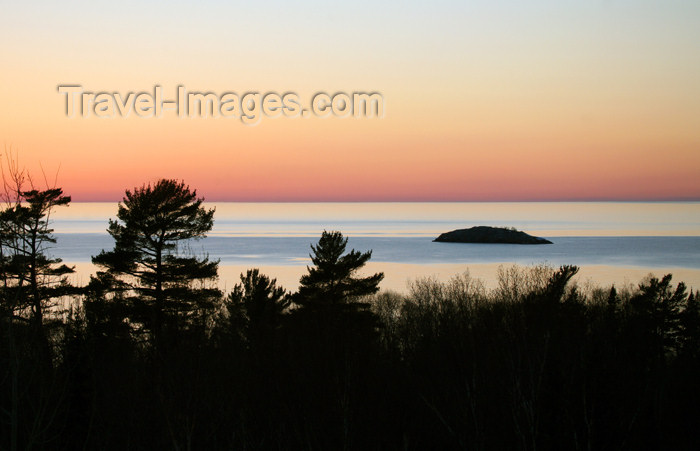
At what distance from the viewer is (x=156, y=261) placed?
30891 millimetres

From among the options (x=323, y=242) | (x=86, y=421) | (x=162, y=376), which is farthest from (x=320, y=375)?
(x=323, y=242)

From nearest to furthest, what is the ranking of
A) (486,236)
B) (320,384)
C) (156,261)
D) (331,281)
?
(320,384)
(156,261)
(331,281)
(486,236)

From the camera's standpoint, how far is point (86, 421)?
14.8 meters

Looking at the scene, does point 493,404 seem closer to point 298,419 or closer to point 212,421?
point 298,419

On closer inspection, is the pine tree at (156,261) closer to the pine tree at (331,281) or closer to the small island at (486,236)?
the pine tree at (331,281)

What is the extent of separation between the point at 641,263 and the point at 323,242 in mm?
92936

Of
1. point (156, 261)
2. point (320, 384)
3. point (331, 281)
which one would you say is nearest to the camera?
point (320, 384)

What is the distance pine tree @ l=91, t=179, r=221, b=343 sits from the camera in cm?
2981

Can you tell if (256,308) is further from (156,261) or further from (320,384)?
(320,384)

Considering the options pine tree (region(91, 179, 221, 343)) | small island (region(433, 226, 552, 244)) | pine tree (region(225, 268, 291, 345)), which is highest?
pine tree (region(91, 179, 221, 343))

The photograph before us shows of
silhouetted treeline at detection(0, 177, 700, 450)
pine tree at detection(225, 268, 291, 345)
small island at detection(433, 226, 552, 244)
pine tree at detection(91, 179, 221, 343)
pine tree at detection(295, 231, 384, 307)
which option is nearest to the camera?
silhouetted treeline at detection(0, 177, 700, 450)

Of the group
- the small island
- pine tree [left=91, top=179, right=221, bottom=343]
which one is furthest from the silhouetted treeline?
the small island

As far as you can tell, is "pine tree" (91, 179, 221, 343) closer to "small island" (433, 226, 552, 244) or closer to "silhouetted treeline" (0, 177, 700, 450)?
"silhouetted treeline" (0, 177, 700, 450)

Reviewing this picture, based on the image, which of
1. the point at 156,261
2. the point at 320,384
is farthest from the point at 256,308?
the point at 320,384
